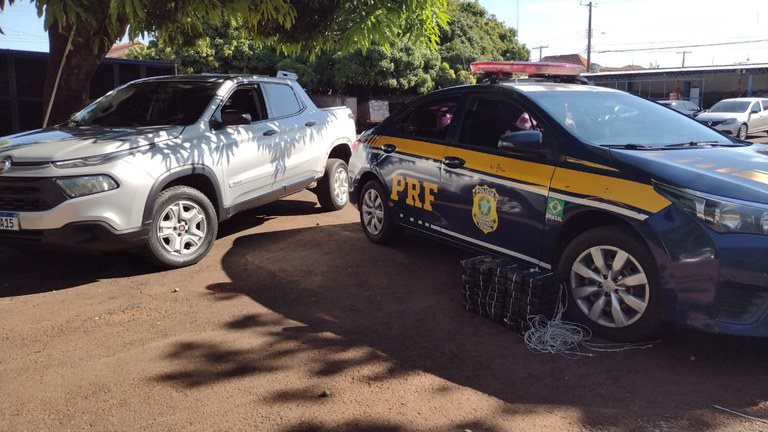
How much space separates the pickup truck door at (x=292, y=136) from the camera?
6.96 metres

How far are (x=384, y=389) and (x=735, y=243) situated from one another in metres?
2.12

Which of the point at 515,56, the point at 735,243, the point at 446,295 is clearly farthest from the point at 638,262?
the point at 515,56

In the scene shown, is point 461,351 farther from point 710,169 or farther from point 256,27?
point 256,27

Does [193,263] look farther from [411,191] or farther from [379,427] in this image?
[379,427]

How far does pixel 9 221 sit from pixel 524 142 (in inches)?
166

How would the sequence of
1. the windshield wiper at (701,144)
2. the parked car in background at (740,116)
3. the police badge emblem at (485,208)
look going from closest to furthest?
the windshield wiper at (701,144), the police badge emblem at (485,208), the parked car in background at (740,116)

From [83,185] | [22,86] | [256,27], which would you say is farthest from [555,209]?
[22,86]

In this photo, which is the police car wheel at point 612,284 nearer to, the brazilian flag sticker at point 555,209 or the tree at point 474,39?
the brazilian flag sticker at point 555,209

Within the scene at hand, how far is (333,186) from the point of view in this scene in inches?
317

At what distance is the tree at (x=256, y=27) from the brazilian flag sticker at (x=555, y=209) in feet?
11.5

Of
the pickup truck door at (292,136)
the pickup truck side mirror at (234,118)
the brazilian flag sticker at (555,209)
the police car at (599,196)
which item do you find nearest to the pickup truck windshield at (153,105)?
the pickup truck side mirror at (234,118)

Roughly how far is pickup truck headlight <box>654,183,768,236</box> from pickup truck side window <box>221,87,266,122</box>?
4734mm

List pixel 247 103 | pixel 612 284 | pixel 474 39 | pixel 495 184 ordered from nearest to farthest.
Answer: pixel 612 284, pixel 495 184, pixel 247 103, pixel 474 39

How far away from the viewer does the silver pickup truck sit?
4898 mm
